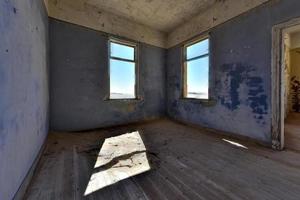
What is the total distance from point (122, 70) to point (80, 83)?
137 cm

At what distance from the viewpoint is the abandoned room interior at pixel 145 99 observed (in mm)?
1453

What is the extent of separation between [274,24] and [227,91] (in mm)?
1472

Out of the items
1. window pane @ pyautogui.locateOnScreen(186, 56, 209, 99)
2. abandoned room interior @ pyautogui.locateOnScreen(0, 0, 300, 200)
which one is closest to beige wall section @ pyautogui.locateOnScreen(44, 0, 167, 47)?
abandoned room interior @ pyautogui.locateOnScreen(0, 0, 300, 200)

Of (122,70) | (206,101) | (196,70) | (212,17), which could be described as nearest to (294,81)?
(196,70)

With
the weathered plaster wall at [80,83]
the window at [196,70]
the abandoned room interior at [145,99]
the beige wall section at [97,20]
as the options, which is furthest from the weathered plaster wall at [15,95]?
the window at [196,70]

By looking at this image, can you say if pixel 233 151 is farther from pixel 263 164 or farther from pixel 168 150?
pixel 168 150

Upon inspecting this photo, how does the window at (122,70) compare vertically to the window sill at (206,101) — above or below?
above

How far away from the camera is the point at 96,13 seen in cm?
387

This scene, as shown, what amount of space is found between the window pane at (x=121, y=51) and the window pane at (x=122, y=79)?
0.19 metres

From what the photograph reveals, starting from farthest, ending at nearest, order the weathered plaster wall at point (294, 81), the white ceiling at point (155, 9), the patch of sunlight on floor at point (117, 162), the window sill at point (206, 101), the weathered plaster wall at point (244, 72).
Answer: the weathered plaster wall at point (294, 81)
the window sill at point (206, 101)
the white ceiling at point (155, 9)
the weathered plaster wall at point (244, 72)
the patch of sunlight on floor at point (117, 162)

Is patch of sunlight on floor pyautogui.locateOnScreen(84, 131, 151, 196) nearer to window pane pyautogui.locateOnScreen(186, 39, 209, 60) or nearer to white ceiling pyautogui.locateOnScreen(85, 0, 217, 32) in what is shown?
window pane pyautogui.locateOnScreen(186, 39, 209, 60)

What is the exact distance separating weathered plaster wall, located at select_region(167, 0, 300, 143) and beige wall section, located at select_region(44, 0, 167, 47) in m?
2.24

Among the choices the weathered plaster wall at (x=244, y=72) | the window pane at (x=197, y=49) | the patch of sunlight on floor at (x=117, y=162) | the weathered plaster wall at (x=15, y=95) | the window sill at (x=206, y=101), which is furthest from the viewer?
the window pane at (x=197, y=49)

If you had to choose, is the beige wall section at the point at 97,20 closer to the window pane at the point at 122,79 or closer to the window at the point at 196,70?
the window pane at the point at 122,79
